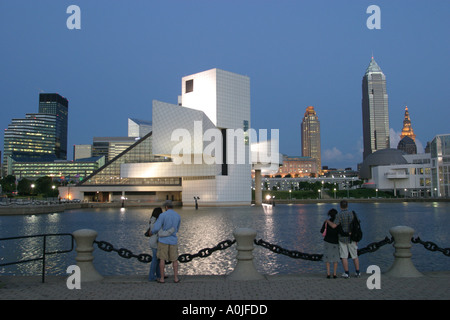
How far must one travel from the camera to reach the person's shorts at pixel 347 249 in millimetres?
9383

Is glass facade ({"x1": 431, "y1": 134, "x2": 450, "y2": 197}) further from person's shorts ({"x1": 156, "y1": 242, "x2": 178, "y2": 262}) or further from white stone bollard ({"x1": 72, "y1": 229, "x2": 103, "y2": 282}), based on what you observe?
white stone bollard ({"x1": 72, "y1": 229, "x2": 103, "y2": 282})

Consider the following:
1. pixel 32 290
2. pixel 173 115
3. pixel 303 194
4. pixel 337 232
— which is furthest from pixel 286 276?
pixel 303 194

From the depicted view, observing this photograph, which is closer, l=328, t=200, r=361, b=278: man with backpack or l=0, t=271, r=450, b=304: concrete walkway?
l=0, t=271, r=450, b=304: concrete walkway

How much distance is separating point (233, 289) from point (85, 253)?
3.36 m

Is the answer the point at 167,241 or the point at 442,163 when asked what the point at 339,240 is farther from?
the point at 442,163

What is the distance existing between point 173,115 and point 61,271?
46.9 metres

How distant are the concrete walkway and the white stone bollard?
10.2 inches

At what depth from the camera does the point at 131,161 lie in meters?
94.9

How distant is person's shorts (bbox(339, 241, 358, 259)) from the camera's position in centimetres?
938

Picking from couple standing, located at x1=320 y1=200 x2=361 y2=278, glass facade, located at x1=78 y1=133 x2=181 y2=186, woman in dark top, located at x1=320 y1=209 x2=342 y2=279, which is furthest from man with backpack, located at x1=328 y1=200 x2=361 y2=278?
glass facade, located at x1=78 y1=133 x2=181 y2=186

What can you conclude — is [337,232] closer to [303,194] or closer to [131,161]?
[131,161]

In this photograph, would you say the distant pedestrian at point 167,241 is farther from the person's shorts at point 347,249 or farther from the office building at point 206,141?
the office building at point 206,141
